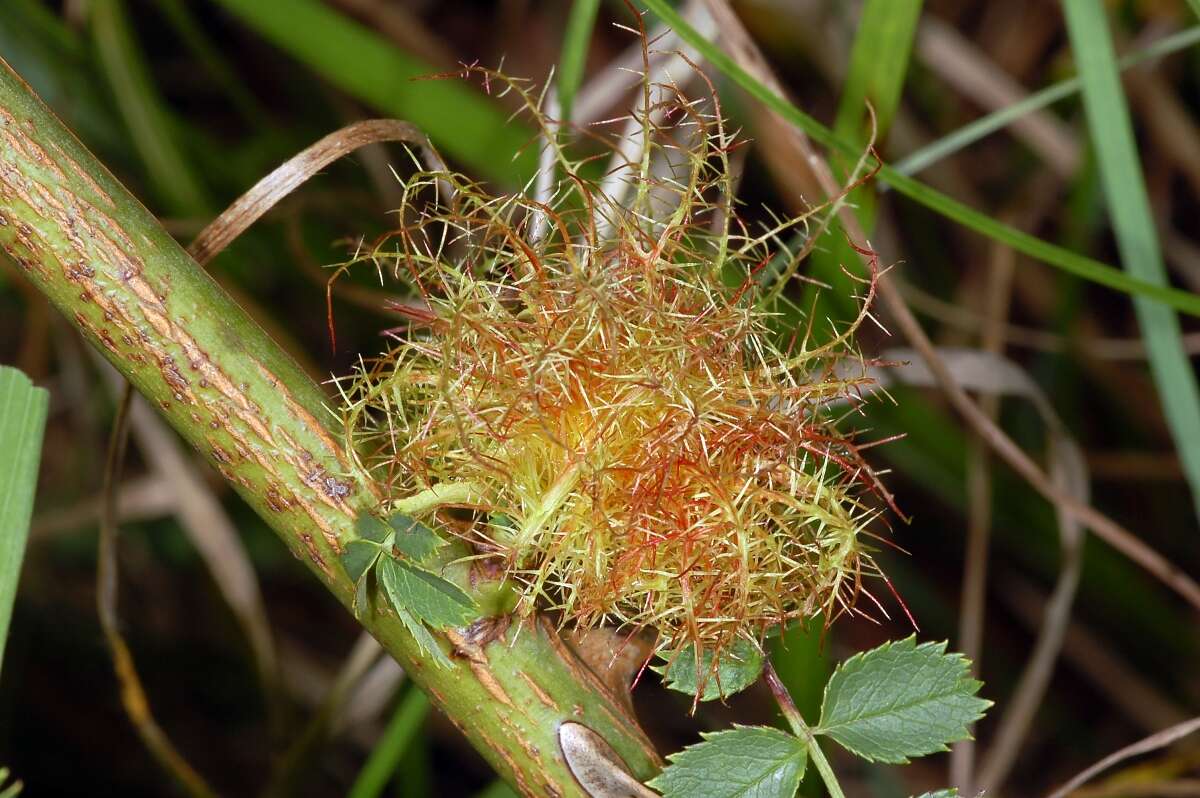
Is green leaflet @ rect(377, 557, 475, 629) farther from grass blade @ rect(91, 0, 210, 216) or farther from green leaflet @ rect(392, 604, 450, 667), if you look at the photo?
grass blade @ rect(91, 0, 210, 216)

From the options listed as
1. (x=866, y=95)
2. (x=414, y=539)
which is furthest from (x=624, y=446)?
(x=866, y=95)

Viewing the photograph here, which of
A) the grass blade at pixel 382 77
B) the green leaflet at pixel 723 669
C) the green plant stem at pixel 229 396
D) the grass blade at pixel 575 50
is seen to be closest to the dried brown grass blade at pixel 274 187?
the green plant stem at pixel 229 396

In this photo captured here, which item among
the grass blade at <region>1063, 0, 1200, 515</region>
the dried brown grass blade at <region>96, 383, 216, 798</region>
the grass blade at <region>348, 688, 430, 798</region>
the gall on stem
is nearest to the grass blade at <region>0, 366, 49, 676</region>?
the dried brown grass blade at <region>96, 383, 216, 798</region>

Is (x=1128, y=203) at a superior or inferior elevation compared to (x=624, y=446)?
inferior

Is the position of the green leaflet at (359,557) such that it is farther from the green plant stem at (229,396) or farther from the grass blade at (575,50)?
the grass blade at (575,50)

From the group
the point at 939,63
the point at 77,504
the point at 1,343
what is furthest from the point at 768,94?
the point at 1,343

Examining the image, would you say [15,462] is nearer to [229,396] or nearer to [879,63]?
[229,396]

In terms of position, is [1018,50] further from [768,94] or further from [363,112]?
[768,94]
